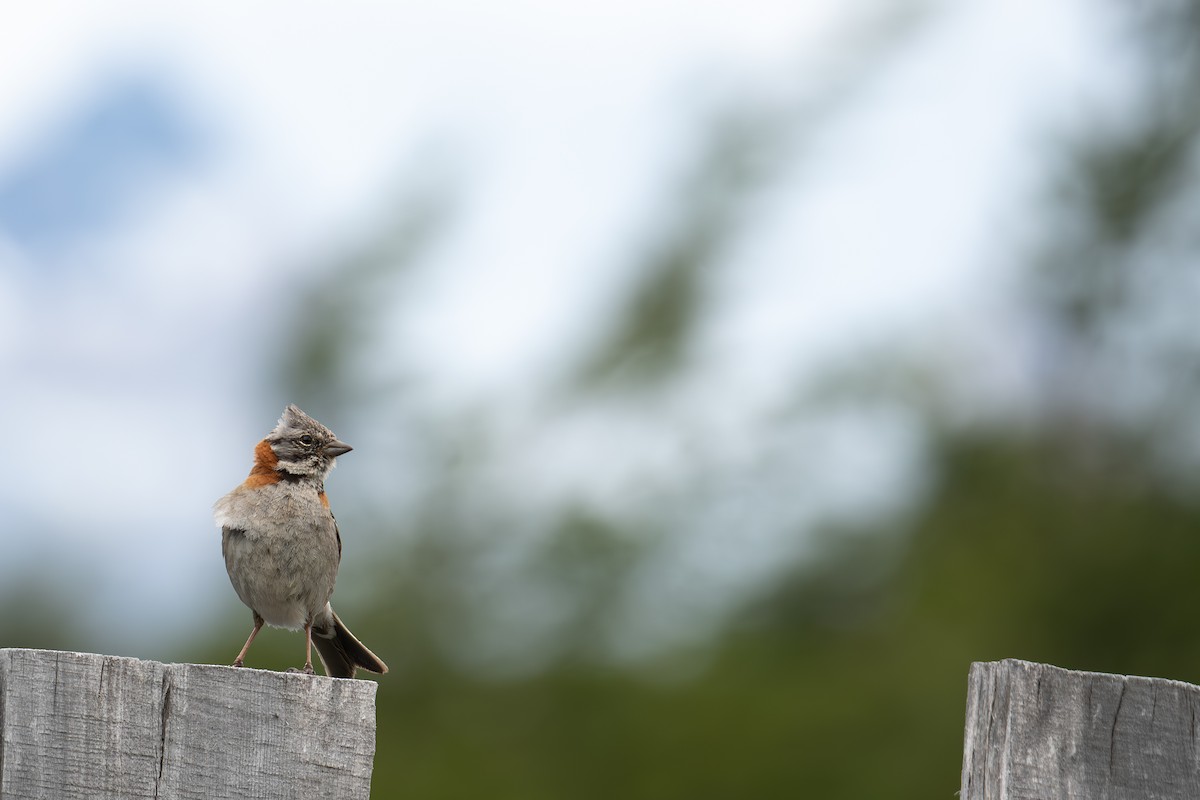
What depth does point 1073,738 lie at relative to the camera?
102 inches

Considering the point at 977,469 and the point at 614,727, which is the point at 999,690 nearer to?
the point at 614,727

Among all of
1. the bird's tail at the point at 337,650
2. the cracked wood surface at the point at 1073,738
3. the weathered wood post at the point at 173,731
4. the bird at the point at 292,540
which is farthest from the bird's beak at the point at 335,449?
the cracked wood surface at the point at 1073,738

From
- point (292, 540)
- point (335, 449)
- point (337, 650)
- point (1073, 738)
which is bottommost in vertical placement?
point (1073, 738)

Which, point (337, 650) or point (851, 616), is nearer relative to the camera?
point (337, 650)

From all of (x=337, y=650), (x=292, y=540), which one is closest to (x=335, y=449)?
(x=292, y=540)

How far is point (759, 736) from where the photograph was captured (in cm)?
836

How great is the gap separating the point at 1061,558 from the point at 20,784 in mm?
7883

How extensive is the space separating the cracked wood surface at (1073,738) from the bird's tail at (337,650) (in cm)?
286

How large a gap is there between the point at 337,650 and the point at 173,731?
2513mm

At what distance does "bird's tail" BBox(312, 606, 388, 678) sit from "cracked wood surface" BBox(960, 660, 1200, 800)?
9.39 ft

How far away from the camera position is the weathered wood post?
2.48m

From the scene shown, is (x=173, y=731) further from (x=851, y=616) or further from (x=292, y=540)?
(x=851, y=616)

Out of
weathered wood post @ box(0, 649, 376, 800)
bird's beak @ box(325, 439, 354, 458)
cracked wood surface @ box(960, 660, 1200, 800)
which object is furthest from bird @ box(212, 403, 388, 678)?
cracked wood surface @ box(960, 660, 1200, 800)

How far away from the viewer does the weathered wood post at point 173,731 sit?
2484mm
